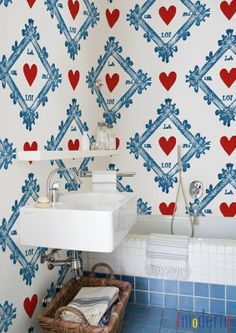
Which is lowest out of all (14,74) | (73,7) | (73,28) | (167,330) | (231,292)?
(167,330)

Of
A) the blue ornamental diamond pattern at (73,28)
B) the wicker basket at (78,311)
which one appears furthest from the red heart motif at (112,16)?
the wicker basket at (78,311)

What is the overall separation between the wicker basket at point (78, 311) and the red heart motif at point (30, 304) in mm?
111

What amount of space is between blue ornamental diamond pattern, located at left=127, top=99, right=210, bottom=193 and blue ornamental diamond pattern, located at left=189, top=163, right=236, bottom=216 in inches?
9.4

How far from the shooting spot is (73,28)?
88.4 inches

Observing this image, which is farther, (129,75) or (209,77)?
(129,75)

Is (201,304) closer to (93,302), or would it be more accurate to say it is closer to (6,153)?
(93,302)

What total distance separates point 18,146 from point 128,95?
5.05ft

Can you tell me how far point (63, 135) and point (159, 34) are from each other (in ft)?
4.52

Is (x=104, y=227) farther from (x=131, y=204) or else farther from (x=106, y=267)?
(x=106, y=267)

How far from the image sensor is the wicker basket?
146 centimetres

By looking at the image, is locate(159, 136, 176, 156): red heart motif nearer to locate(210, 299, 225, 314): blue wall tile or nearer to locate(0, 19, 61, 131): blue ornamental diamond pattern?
locate(0, 19, 61, 131): blue ornamental diamond pattern

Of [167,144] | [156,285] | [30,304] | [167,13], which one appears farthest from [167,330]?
[167,13]

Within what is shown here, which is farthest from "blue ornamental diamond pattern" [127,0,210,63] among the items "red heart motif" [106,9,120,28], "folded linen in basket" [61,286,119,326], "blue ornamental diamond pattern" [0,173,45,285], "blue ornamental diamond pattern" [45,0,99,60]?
"folded linen in basket" [61,286,119,326]

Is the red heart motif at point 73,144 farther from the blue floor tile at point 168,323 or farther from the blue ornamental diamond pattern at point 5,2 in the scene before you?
the blue floor tile at point 168,323
